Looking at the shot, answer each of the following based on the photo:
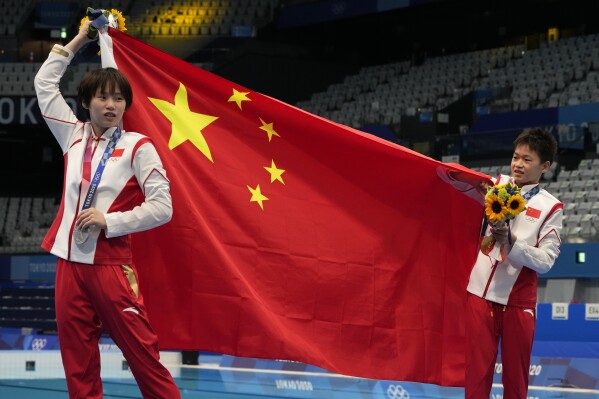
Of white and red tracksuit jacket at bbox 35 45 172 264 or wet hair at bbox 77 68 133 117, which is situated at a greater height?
wet hair at bbox 77 68 133 117

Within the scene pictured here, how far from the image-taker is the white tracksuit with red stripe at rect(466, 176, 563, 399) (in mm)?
4668

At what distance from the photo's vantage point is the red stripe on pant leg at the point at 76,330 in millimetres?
3887

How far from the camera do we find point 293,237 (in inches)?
205

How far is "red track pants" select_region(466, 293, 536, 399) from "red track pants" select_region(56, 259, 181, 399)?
4.96 ft

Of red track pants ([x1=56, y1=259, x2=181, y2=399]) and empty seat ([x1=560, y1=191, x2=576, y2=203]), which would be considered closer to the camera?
red track pants ([x1=56, y1=259, x2=181, y2=399])

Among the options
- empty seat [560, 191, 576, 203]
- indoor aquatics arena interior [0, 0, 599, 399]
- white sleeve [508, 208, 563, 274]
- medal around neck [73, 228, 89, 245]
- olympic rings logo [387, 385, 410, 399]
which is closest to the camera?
medal around neck [73, 228, 89, 245]

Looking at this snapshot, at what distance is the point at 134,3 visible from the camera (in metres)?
26.3

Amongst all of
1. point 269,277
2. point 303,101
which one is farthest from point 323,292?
point 303,101

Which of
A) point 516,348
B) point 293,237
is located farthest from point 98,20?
point 516,348

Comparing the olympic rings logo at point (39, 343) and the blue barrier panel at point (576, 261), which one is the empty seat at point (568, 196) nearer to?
the blue barrier panel at point (576, 261)

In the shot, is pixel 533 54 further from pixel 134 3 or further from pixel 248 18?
pixel 134 3

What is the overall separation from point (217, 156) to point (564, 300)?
8.28m

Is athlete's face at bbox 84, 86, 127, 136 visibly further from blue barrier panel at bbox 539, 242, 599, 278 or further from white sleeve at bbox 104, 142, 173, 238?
blue barrier panel at bbox 539, 242, 599, 278

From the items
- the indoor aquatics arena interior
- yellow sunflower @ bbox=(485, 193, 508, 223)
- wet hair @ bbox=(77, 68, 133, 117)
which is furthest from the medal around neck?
the indoor aquatics arena interior
